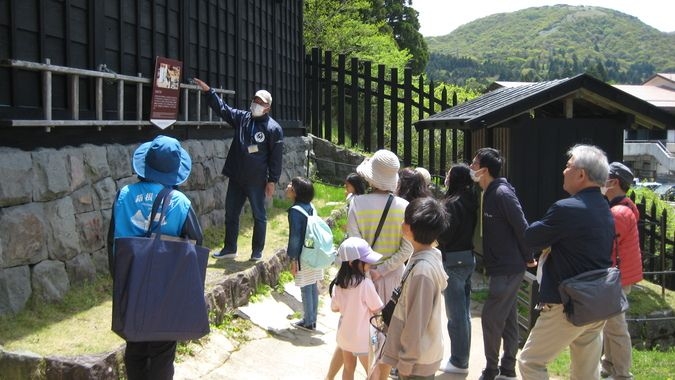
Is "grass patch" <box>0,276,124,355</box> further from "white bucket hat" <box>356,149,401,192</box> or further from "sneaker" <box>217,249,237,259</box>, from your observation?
"white bucket hat" <box>356,149,401,192</box>

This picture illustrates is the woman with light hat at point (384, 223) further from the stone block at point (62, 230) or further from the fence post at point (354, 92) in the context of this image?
the fence post at point (354, 92)

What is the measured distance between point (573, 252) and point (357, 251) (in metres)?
1.45

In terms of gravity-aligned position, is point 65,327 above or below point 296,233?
below

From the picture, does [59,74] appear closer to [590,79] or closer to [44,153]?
[44,153]

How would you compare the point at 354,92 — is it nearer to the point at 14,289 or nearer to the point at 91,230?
the point at 91,230

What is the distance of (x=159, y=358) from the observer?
374cm

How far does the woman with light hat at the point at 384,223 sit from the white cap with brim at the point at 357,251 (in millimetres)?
369

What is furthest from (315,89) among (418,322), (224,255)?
(418,322)

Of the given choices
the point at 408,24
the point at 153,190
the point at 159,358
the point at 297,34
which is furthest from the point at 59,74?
the point at 408,24

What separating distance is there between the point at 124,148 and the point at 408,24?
31238 mm

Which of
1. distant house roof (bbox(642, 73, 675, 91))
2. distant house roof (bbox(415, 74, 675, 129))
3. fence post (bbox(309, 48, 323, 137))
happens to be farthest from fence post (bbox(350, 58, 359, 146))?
distant house roof (bbox(642, 73, 675, 91))

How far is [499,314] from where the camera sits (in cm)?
548

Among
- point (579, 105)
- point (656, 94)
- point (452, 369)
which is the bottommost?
point (452, 369)

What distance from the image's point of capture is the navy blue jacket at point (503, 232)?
17.4ft
